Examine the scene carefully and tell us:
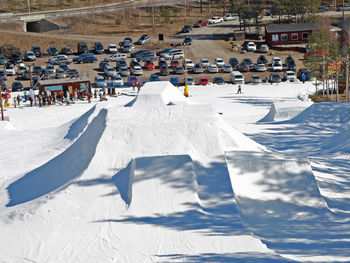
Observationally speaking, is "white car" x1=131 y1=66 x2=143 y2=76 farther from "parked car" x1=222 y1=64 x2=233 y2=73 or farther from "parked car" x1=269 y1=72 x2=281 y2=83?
"parked car" x1=269 y1=72 x2=281 y2=83

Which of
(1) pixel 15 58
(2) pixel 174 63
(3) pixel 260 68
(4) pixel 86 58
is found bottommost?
(3) pixel 260 68

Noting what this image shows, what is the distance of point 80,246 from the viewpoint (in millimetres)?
15117

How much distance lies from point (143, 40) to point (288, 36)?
66.2 ft

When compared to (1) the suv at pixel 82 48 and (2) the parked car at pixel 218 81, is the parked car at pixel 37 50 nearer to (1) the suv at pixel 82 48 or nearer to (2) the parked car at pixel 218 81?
(1) the suv at pixel 82 48

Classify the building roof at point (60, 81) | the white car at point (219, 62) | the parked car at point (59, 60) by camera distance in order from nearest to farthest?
1. the building roof at point (60, 81)
2. the white car at point (219, 62)
3. the parked car at point (59, 60)

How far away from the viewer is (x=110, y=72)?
56000 mm

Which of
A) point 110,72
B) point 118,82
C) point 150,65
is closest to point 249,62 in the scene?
point 150,65

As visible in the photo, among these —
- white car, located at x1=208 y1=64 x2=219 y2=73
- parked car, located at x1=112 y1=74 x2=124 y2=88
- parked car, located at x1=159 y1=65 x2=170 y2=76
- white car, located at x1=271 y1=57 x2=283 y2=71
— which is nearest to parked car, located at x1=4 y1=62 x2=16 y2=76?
parked car, located at x1=112 y1=74 x2=124 y2=88

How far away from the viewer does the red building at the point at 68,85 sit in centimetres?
4572

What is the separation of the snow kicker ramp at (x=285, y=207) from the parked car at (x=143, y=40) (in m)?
56.3

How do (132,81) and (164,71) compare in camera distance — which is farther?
(164,71)

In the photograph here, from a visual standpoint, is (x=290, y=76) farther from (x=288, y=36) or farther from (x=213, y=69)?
(x=288, y=36)

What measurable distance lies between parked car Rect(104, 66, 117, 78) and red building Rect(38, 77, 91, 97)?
9065 millimetres

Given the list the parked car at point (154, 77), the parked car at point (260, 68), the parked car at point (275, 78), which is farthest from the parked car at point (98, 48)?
the parked car at point (275, 78)
